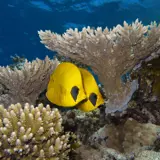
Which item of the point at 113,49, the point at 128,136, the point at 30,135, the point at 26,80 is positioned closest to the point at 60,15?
the point at 26,80

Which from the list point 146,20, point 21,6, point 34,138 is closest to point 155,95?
point 34,138

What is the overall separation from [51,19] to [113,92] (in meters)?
31.1

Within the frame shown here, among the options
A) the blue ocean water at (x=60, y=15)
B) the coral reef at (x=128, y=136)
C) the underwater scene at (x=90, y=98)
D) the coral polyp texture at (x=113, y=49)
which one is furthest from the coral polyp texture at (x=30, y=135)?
the blue ocean water at (x=60, y=15)

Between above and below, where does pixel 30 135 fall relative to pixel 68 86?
below

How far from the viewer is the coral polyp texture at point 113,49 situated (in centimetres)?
279

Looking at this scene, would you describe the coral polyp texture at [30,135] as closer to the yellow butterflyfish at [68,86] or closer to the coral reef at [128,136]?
the yellow butterflyfish at [68,86]

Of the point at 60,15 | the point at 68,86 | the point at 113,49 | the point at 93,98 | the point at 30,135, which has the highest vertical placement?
the point at 60,15

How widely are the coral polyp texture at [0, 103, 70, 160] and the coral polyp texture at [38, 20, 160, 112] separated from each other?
102 cm

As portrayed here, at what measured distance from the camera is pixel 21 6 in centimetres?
2962

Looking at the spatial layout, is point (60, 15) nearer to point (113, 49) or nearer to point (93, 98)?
point (113, 49)

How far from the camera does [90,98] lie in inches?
85.1

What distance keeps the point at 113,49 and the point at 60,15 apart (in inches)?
1159

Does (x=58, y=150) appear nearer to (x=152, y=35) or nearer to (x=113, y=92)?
(x=113, y=92)

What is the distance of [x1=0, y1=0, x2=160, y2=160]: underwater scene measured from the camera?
2162 millimetres
